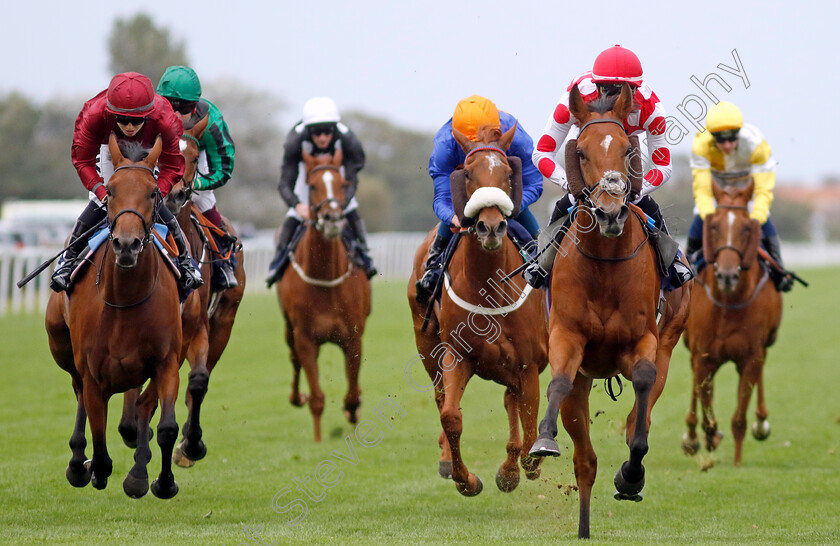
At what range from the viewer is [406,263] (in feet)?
106

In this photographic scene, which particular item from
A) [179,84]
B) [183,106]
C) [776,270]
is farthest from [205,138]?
[776,270]

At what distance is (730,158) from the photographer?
31.0 ft

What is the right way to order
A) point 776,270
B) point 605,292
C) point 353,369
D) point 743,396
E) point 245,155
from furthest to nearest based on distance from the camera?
point 245,155 → point 353,369 → point 776,270 → point 743,396 → point 605,292

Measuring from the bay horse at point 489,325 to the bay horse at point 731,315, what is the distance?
2546 mm

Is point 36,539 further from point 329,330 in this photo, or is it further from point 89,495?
point 329,330

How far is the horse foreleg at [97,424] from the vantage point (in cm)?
654

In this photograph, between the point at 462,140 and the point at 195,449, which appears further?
the point at 195,449

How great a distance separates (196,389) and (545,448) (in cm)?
307

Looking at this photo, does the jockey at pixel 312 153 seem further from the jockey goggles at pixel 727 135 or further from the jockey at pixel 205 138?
the jockey goggles at pixel 727 135

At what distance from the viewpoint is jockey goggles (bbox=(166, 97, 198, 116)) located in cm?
827

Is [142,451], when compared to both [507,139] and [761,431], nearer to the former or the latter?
[507,139]

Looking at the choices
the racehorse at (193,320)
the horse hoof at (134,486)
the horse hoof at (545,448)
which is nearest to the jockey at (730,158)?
the racehorse at (193,320)

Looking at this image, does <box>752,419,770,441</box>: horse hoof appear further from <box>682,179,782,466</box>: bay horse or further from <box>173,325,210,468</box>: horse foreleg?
<box>173,325,210,468</box>: horse foreleg

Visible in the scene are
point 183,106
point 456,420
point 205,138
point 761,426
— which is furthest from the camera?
point 761,426
